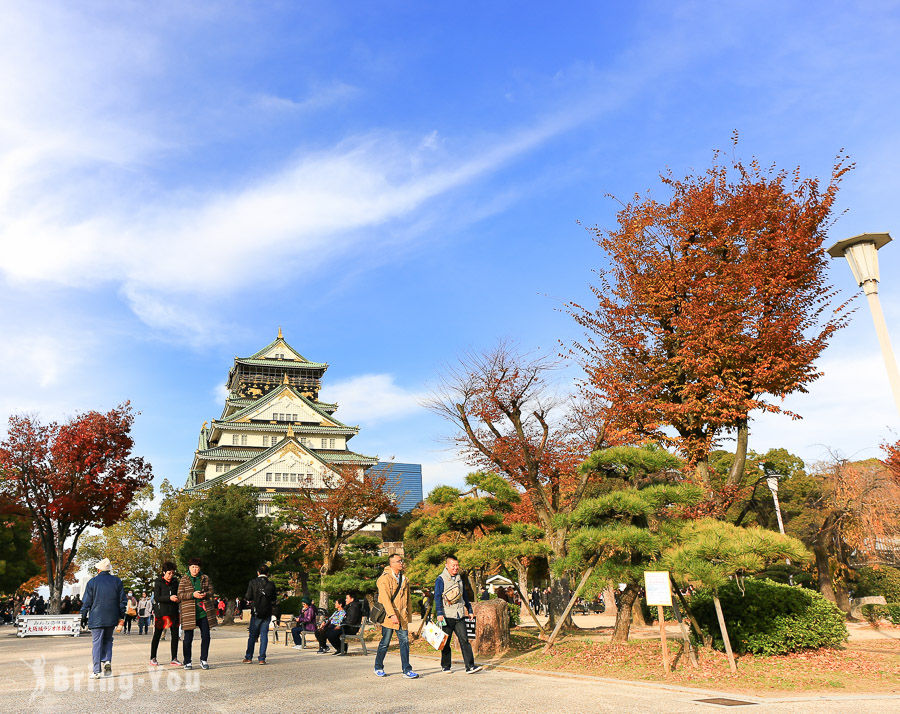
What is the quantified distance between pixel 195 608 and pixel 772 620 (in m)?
8.68

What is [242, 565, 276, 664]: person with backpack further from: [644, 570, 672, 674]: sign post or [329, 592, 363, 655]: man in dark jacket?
[644, 570, 672, 674]: sign post

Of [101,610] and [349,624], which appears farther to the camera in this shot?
[349,624]

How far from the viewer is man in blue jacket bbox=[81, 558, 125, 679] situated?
9367 mm

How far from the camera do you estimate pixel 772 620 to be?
9.79 meters

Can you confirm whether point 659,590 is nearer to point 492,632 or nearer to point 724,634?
point 724,634

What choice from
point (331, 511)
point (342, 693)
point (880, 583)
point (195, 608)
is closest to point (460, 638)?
point (342, 693)

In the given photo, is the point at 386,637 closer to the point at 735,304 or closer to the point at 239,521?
the point at 735,304

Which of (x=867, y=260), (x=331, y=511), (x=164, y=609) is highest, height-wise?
(x=867, y=260)

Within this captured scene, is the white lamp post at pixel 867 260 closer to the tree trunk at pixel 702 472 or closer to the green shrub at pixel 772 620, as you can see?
the green shrub at pixel 772 620

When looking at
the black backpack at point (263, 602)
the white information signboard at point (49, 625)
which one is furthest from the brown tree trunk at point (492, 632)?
the white information signboard at point (49, 625)

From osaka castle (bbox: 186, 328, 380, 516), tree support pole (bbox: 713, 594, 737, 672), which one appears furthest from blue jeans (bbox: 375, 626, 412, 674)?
osaka castle (bbox: 186, 328, 380, 516)

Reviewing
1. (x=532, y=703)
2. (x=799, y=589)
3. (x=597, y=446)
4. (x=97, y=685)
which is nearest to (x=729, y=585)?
(x=799, y=589)

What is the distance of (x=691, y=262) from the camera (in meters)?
14.2

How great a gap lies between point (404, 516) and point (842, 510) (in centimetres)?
4757
